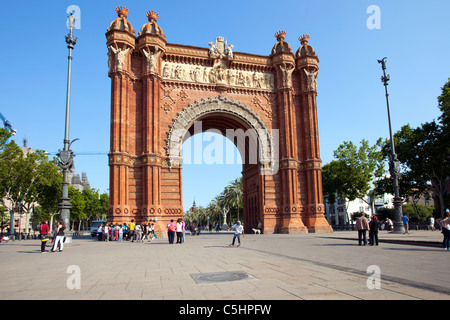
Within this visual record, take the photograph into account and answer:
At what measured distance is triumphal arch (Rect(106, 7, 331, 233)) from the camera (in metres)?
29.8

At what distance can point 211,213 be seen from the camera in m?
96.4

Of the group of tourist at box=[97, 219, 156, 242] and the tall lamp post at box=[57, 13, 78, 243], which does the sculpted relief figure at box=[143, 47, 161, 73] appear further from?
the group of tourist at box=[97, 219, 156, 242]

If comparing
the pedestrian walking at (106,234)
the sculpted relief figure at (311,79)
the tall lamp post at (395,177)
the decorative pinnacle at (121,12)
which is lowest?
the pedestrian walking at (106,234)

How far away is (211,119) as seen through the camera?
36.3 metres

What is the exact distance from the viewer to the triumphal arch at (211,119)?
97.9ft

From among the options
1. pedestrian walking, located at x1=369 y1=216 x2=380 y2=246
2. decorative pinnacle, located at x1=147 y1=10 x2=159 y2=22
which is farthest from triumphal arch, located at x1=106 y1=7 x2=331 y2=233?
pedestrian walking, located at x1=369 y1=216 x2=380 y2=246

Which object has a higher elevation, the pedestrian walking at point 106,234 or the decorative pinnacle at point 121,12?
the decorative pinnacle at point 121,12

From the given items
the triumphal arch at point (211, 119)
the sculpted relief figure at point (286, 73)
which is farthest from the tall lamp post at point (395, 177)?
the sculpted relief figure at point (286, 73)

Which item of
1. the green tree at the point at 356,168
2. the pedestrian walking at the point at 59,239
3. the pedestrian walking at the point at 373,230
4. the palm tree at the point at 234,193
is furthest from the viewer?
the palm tree at the point at 234,193

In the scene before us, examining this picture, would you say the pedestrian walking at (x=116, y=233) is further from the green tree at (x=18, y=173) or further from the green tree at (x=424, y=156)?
the green tree at (x=424, y=156)

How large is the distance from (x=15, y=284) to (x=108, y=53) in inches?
1063

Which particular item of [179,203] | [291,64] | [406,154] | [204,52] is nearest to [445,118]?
[406,154]
